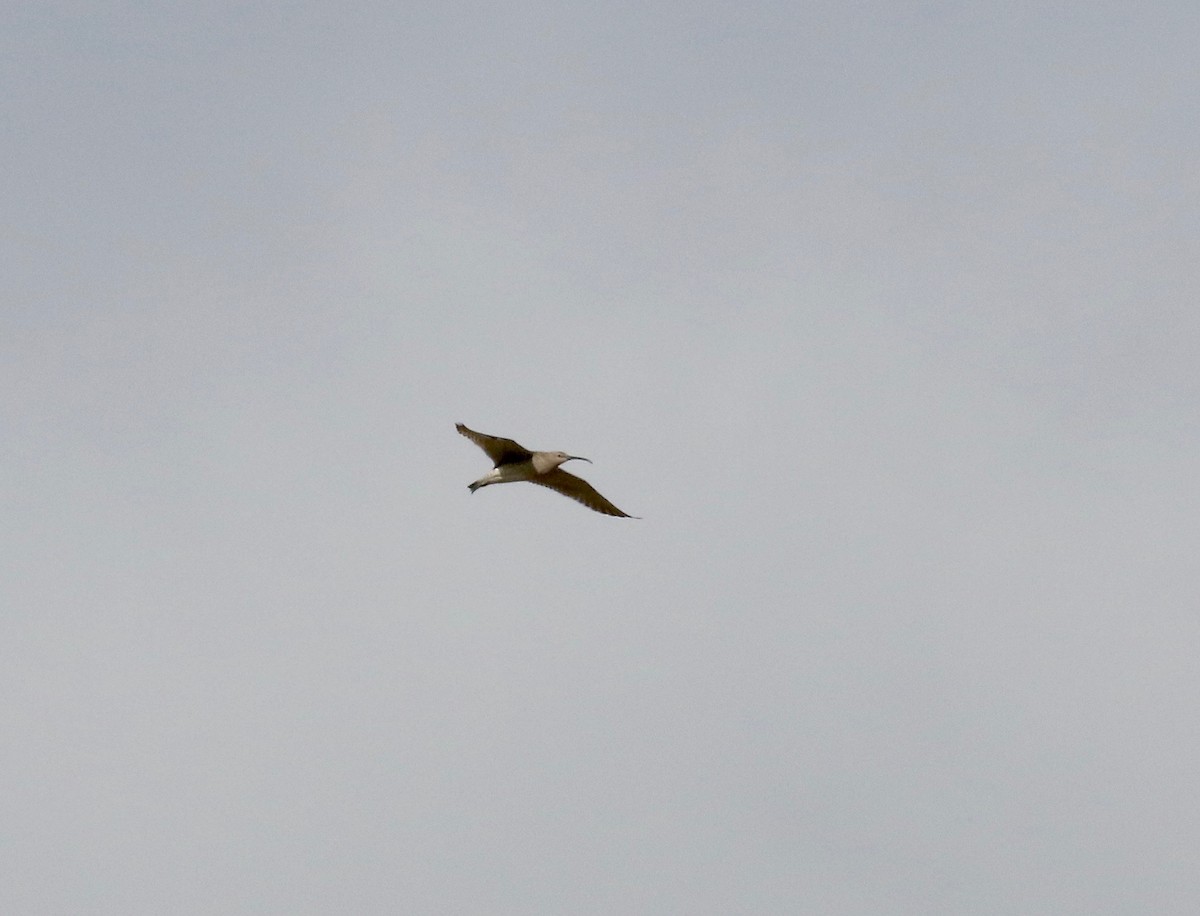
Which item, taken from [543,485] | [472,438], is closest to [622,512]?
[543,485]

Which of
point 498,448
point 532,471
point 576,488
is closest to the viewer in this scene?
point 498,448

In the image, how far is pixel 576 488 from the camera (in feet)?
175

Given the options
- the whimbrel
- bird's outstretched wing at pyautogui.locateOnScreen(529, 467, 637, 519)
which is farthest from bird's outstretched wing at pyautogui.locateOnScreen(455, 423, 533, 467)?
bird's outstretched wing at pyautogui.locateOnScreen(529, 467, 637, 519)

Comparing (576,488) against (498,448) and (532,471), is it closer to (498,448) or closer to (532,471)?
(532,471)

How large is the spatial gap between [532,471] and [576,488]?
252cm

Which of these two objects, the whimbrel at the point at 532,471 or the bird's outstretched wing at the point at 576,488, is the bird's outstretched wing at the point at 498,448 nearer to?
the whimbrel at the point at 532,471

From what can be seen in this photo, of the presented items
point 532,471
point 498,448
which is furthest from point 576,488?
point 498,448

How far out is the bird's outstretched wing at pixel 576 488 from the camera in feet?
172

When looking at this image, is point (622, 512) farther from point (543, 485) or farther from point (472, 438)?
point (472, 438)

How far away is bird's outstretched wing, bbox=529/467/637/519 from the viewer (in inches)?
2063

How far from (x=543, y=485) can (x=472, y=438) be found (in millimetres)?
→ 4923

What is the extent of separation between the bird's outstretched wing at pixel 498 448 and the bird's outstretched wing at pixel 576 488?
1.73m

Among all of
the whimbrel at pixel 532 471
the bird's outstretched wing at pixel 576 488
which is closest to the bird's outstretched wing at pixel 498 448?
the whimbrel at pixel 532 471

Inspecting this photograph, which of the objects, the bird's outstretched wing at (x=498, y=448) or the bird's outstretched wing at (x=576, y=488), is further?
the bird's outstretched wing at (x=576, y=488)
